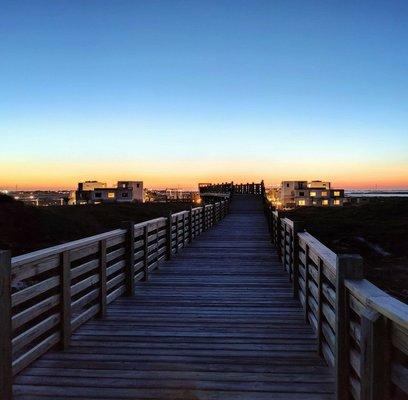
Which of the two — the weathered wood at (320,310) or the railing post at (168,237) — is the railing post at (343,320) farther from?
the railing post at (168,237)

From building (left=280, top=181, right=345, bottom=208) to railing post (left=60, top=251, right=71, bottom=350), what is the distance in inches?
3711

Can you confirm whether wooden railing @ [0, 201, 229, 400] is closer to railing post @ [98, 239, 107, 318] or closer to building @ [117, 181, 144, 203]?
railing post @ [98, 239, 107, 318]

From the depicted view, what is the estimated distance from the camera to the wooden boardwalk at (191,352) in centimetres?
351

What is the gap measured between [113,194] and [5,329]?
3496 inches

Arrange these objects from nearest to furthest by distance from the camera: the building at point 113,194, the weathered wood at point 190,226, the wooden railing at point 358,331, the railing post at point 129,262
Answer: the wooden railing at point 358,331 < the railing post at point 129,262 < the weathered wood at point 190,226 < the building at point 113,194

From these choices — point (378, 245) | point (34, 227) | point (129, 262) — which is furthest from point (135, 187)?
point (129, 262)

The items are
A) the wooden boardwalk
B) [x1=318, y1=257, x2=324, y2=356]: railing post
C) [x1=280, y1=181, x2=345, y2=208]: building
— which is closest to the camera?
the wooden boardwalk

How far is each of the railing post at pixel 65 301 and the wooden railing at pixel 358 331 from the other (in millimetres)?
2761

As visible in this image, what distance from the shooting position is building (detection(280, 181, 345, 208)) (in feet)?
321

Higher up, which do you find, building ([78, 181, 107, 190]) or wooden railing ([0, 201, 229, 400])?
building ([78, 181, 107, 190])

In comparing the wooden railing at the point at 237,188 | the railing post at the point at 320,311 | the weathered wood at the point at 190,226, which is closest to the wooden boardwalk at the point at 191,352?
the railing post at the point at 320,311

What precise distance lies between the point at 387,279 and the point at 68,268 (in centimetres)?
1603

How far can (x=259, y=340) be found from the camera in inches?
187

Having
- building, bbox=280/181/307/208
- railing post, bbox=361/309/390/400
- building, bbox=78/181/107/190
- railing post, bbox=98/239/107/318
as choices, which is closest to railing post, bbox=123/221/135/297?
railing post, bbox=98/239/107/318
